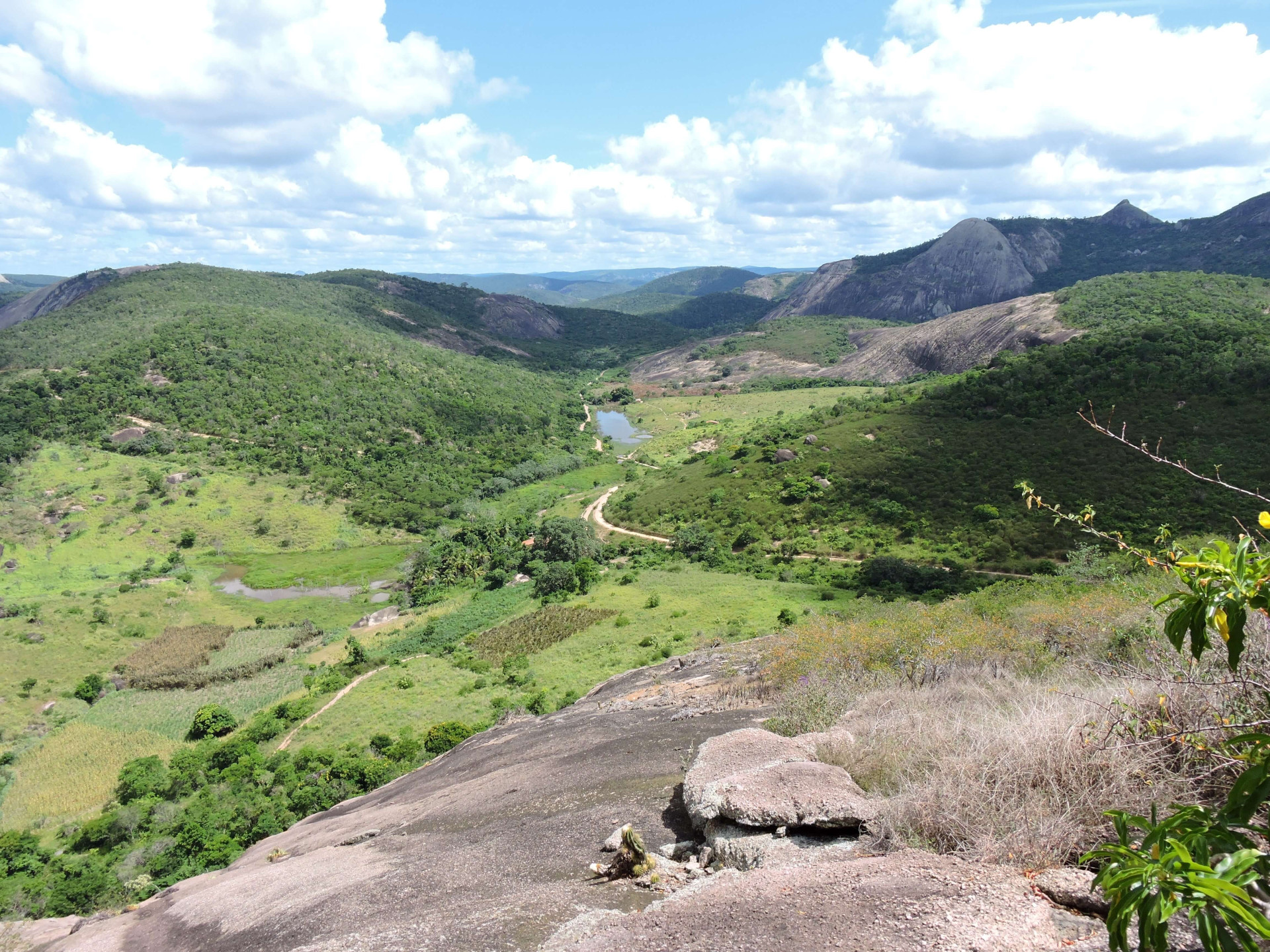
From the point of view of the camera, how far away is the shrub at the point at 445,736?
1017 inches

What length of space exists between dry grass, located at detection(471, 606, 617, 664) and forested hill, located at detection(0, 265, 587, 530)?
3050 centimetres

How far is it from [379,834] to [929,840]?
11808 mm

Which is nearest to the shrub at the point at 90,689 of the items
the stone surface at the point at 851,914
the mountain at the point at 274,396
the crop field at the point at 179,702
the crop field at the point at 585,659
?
the crop field at the point at 179,702

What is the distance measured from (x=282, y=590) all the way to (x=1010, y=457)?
207 feet

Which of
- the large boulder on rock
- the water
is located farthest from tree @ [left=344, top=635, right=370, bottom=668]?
the large boulder on rock

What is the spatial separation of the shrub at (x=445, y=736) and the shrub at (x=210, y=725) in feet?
45.5

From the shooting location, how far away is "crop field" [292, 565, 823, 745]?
30.5 meters

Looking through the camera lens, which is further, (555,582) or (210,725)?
(555,582)

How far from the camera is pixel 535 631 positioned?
40.6m

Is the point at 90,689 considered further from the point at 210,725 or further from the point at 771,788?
the point at 771,788

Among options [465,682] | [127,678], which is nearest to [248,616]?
[127,678]

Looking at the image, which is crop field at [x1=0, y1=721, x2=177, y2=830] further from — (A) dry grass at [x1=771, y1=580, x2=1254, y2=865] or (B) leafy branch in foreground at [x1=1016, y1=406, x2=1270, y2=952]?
(B) leafy branch in foreground at [x1=1016, y1=406, x2=1270, y2=952]

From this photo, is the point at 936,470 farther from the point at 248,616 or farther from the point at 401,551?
the point at 248,616

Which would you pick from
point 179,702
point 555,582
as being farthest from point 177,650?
point 555,582
